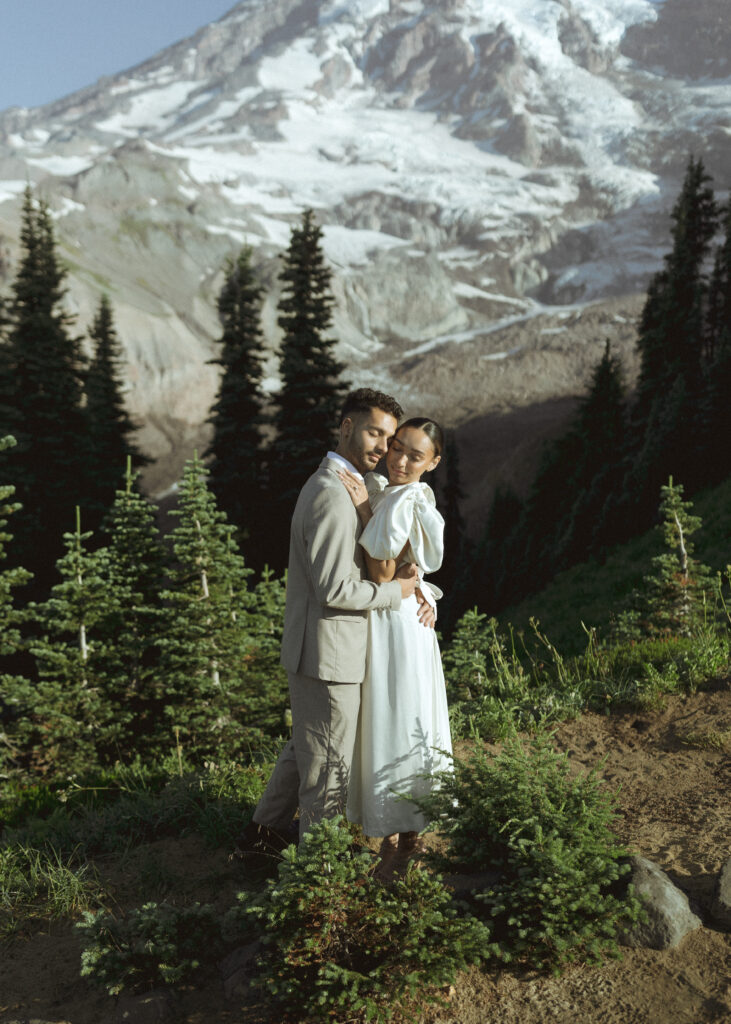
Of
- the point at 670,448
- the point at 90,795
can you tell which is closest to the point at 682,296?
the point at 670,448

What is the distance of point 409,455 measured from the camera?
3918 millimetres

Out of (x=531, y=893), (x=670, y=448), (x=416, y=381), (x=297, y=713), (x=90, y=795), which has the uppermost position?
(x=416, y=381)

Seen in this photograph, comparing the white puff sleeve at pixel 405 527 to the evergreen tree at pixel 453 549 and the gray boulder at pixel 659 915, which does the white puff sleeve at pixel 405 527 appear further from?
the evergreen tree at pixel 453 549

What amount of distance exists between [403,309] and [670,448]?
331 feet

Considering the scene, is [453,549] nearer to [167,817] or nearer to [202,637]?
[202,637]

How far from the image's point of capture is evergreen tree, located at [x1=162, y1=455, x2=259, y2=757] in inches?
365

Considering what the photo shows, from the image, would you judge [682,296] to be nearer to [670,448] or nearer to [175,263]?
[670,448]

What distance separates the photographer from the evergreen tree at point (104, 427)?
94.0 ft

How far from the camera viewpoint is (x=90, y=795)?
6.80 m

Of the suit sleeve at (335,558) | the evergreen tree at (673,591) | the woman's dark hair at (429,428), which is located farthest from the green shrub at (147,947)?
the evergreen tree at (673,591)

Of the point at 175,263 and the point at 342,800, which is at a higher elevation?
the point at 175,263

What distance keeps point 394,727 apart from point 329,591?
0.86 m

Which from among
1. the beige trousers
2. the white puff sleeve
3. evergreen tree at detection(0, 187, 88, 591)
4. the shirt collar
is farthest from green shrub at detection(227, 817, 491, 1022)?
evergreen tree at detection(0, 187, 88, 591)

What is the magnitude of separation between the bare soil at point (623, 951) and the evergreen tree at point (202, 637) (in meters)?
4.09
